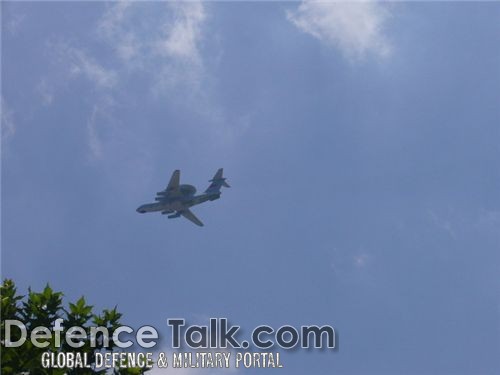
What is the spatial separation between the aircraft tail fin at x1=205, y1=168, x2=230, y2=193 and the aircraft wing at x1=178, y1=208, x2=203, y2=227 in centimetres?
421

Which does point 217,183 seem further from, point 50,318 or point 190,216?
point 50,318

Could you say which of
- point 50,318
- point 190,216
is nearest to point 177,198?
point 190,216

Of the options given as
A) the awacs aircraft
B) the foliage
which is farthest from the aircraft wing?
the foliage

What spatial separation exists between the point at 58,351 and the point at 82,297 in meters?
2.94

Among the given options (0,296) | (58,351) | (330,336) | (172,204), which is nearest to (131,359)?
(58,351)

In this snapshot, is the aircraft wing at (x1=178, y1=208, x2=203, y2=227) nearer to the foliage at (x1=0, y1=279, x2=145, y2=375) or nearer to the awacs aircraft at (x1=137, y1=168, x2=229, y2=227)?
the awacs aircraft at (x1=137, y1=168, x2=229, y2=227)

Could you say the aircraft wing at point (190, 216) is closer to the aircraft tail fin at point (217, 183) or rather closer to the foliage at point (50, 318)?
the aircraft tail fin at point (217, 183)

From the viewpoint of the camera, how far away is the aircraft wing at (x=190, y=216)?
77.0 m

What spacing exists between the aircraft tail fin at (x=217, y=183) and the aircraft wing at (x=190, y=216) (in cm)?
421

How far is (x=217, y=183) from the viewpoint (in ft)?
252

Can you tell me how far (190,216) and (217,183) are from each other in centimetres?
623

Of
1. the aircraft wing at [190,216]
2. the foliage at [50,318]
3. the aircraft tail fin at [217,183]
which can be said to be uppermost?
the aircraft tail fin at [217,183]

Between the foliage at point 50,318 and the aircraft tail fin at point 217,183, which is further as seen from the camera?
the aircraft tail fin at point 217,183

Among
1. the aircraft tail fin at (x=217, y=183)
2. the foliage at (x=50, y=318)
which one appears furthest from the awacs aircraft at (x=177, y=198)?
the foliage at (x=50, y=318)
